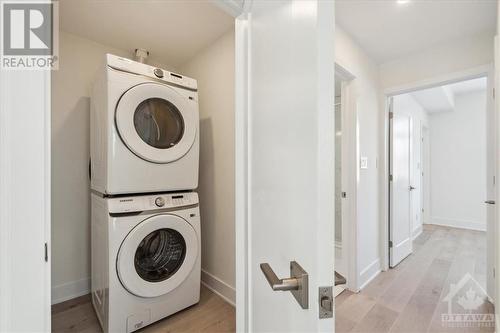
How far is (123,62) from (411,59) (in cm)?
269

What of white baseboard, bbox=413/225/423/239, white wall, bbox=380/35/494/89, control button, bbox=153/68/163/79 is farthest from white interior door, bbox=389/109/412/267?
control button, bbox=153/68/163/79

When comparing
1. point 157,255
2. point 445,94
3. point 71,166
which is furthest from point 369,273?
point 445,94

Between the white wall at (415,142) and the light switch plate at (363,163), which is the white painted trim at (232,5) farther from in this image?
the white wall at (415,142)

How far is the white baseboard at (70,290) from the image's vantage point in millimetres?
1867

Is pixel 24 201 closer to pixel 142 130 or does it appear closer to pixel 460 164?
pixel 142 130

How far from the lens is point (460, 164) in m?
4.38

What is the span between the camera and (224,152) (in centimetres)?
200

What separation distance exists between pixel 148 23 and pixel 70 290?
90.2 inches

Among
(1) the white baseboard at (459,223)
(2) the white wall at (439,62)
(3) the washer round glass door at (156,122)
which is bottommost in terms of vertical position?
(1) the white baseboard at (459,223)

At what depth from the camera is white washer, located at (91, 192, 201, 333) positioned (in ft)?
4.62

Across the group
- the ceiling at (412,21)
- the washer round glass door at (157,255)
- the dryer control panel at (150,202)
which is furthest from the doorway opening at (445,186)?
the dryer control panel at (150,202)

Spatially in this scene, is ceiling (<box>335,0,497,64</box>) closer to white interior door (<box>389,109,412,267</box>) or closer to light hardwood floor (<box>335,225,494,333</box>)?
white interior door (<box>389,109,412,267</box>)

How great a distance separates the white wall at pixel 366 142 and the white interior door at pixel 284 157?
4.49 feet

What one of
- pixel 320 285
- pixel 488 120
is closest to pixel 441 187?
pixel 488 120
